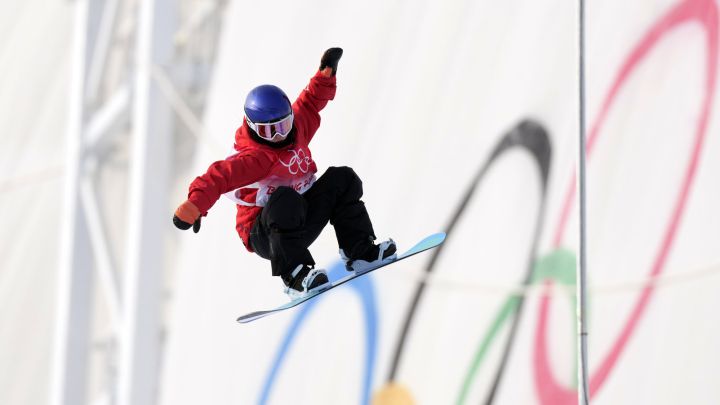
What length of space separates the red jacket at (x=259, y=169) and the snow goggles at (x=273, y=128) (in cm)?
4

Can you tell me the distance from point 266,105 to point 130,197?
4972 millimetres

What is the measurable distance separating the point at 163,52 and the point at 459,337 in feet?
8.88

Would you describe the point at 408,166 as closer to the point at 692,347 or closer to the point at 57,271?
the point at 692,347

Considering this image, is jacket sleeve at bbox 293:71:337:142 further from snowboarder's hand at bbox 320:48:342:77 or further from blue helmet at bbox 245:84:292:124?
blue helmet at bbox 245:84:292:124

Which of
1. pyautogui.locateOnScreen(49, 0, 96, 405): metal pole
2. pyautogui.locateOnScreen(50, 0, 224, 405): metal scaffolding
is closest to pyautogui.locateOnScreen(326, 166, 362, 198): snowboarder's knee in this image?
pyautogui.locateOnScreen(50, 0, 224, 405): metal scaffolding

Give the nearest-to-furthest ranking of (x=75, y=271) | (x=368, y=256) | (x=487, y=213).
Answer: (x=368, y=256) < (x=487, y=213) < (x=75, y=271)

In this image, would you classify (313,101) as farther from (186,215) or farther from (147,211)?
(147,211)

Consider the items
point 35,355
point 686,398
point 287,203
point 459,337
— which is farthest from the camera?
point 35,355

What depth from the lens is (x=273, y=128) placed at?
8.05ft

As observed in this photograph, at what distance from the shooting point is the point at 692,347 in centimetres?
379

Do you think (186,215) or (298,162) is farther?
(298,162)

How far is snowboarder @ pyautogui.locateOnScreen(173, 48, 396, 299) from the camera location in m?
2.44

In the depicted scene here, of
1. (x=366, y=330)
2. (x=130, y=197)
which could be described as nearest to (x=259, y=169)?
(x=366, y=330)

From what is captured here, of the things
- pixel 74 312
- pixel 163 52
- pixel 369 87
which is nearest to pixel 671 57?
pixel 369 87
